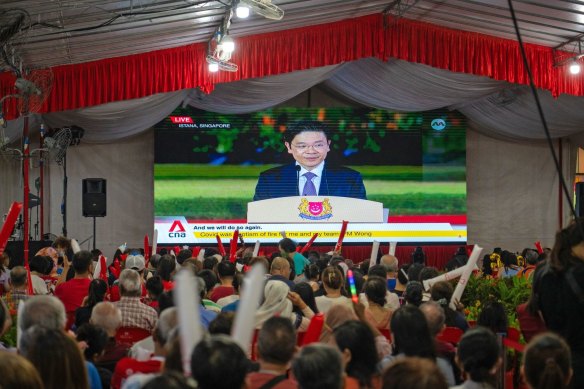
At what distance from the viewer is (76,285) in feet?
22.5

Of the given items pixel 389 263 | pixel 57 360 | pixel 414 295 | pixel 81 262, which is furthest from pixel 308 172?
pixel 57 360

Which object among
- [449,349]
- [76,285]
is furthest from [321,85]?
[449,349]

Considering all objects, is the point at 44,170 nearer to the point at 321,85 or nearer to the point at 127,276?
the point at 321,85

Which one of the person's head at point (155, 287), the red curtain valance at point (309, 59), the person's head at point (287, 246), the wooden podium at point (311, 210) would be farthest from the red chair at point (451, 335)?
the wooden podium at point (311, 210)

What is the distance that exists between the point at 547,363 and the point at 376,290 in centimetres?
258

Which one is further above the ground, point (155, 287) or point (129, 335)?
point (155, 287)

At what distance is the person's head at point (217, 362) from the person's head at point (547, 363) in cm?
115

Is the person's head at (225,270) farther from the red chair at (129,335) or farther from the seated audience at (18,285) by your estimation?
the red chair at (129,335)

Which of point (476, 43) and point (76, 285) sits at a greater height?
point (476, 43)

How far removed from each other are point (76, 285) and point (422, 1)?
29.7 feet

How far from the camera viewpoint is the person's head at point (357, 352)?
3.59 meters

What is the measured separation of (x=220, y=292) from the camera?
704 centimetres

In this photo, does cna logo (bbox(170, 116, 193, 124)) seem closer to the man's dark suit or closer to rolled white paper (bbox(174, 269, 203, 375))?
the man's dark suit

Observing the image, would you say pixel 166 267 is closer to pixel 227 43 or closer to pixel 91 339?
pixel 91 339
